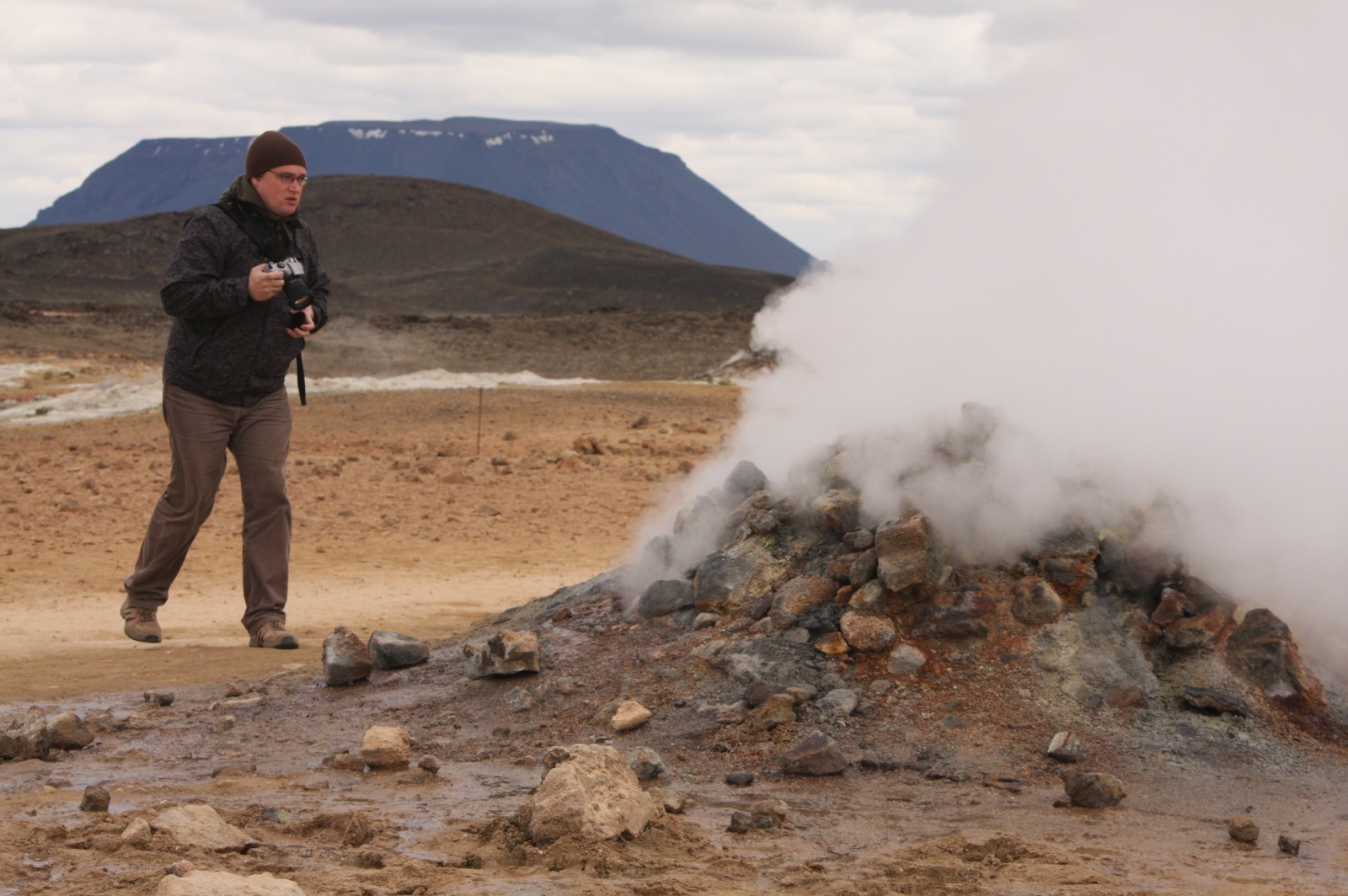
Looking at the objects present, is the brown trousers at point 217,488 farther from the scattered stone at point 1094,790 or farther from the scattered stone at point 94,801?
the scattered stone at point 1094,790

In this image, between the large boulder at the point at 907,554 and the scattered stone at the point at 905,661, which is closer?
the scattered stone at the point at 905,661

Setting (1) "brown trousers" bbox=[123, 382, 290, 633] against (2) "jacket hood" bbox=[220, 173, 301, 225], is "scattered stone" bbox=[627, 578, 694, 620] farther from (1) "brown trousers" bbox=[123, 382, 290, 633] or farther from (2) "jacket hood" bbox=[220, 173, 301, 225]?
(2) "jacket hood" bbox=[220, 173, 301, 225]

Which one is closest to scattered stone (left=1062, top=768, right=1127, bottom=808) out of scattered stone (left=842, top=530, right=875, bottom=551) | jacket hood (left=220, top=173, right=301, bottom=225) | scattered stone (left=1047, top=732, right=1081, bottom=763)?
scattered stone (left=1047, top=732, right=1081, bottom=763)


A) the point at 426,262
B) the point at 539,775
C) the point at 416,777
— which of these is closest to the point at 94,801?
the point at 416,777

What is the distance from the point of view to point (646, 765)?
13.1ft

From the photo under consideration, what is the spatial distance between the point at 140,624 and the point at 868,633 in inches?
116

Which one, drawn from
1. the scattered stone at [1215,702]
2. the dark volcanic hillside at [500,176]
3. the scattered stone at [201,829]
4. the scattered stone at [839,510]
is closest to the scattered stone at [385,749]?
the scattered stone at [201,829]

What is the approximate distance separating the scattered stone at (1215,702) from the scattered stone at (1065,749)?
0.47m

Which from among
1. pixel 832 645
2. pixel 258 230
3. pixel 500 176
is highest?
pixel 500 176

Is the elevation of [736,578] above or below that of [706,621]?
above

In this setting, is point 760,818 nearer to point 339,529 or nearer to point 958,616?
point 958,616

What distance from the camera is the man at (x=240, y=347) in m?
5.20

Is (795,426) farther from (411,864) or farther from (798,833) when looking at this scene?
(411,864)

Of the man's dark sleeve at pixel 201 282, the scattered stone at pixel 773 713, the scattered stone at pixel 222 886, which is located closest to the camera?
the scattered stone at pixel 222 886
